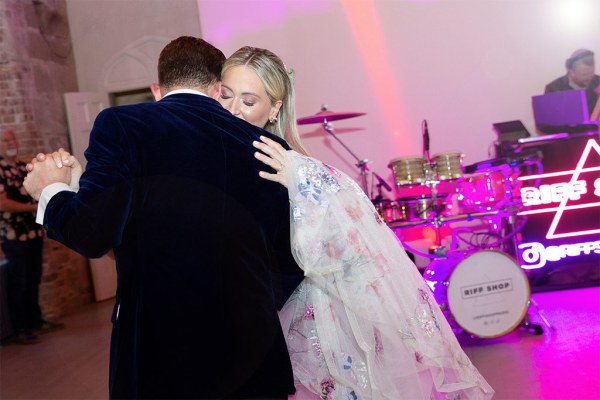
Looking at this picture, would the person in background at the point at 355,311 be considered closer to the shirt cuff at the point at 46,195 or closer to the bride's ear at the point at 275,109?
the bride's ear at the point at 275,109

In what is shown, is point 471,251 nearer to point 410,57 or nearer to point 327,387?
point 327,387

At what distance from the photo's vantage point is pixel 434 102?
706 cm

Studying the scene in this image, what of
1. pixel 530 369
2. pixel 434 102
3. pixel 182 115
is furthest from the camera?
pixel 434 102

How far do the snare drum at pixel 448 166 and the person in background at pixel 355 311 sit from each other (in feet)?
9.37

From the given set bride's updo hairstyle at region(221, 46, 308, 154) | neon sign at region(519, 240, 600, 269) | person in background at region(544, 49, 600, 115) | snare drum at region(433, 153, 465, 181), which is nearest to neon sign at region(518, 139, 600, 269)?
neon sign at region(519, 240, 600, 269)

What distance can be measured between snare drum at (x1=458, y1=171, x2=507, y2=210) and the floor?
31.9 inches

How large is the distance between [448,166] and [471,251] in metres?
Result: 0.75

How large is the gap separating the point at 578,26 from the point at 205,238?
610 cm

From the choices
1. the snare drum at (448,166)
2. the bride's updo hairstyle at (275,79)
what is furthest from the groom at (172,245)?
the snare drum at (448,166)

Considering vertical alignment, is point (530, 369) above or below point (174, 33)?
below

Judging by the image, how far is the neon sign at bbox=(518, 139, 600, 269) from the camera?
225 inches

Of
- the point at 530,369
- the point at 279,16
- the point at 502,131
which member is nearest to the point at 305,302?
the point at 530,369

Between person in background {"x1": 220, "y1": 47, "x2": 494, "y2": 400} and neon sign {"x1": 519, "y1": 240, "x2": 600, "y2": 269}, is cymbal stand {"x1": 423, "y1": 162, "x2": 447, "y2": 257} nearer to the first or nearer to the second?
neon sign {"x1": 519, "y1": 240, "x2": 600, "y2": 269}

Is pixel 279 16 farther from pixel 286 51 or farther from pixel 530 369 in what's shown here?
pixel 530 369
